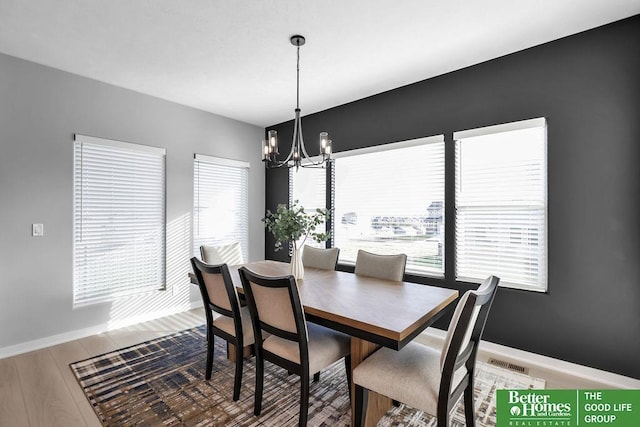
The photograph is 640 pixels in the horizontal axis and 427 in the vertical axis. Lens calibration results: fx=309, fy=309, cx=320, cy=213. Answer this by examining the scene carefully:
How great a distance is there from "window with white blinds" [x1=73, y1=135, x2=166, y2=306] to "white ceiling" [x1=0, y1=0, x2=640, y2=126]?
0.82 metres

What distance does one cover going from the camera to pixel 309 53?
2.77 metres

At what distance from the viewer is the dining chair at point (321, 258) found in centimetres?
308

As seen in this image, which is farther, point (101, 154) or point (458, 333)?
point (101, 154)

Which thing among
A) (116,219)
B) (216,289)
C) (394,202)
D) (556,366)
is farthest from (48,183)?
(556,366)

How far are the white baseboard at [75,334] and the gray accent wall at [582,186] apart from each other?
3.63 m

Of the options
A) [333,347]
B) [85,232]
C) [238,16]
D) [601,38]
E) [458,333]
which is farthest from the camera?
[85,232]

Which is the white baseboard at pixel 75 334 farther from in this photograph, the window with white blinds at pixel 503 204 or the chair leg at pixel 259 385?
the window with white blinds at pixel 503 204

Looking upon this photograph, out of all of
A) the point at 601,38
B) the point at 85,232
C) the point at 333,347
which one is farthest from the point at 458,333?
the point at 85,232

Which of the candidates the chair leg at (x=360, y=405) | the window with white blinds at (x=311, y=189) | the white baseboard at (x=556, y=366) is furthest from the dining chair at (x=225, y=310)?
the window with white blinds at (x=311, y=189)

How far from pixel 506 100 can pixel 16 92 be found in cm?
451

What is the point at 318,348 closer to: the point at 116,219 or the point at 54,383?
the point at 54,383

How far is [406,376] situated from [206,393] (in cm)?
149

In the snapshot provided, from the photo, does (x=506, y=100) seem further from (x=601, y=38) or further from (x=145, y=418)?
Result: (x=145, y=418)

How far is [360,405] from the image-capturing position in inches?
67.2
